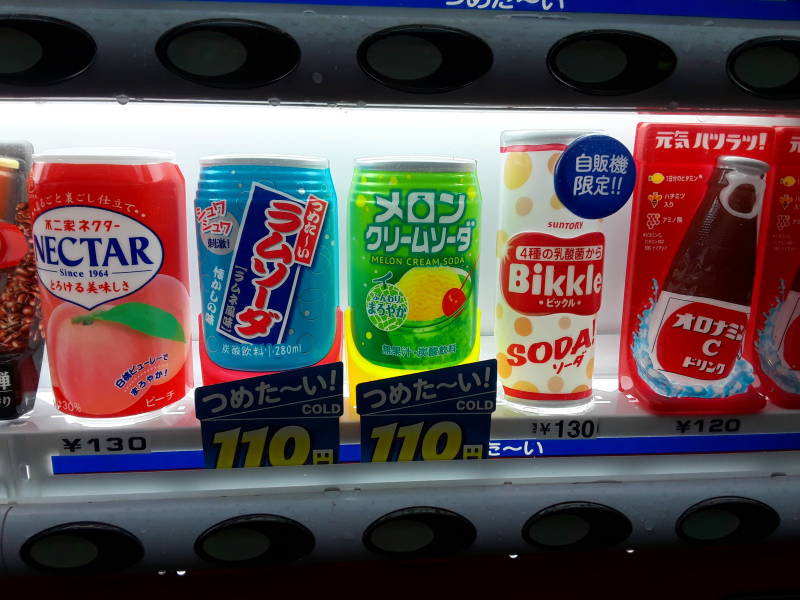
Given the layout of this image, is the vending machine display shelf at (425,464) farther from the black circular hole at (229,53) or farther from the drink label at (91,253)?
the black circular hole at (229,53)

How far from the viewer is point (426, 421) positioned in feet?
2.57

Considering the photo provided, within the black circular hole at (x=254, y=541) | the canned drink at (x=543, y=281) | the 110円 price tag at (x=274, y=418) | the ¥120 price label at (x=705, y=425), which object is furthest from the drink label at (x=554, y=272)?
the black circular hole at (x=254, y=541)

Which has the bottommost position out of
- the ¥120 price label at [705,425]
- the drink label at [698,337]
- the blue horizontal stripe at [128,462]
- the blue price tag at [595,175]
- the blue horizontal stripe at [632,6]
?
the blue horizontal stripe at [128,462]

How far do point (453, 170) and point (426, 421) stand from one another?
35cm

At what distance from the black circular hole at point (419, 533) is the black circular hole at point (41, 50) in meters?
0.69

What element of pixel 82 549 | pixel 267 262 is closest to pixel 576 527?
pixel 267 262

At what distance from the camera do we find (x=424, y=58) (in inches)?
28.6

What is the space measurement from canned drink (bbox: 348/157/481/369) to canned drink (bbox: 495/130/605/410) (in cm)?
7


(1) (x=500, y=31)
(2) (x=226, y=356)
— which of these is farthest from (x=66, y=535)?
(1) (x=500, y=31)

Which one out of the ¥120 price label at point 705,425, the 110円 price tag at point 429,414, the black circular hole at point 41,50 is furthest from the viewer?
the ¥120 price label at point 705,425

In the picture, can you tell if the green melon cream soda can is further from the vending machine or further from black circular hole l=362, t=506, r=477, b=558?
black circular hole l=362, t=506, r=477, b=558

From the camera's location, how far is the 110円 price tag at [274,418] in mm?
749

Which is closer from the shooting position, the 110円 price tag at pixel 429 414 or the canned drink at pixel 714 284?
the 110円 price tag at pixel 429 414

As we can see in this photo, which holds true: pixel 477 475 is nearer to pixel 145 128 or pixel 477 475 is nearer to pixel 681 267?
pixel 681 267
